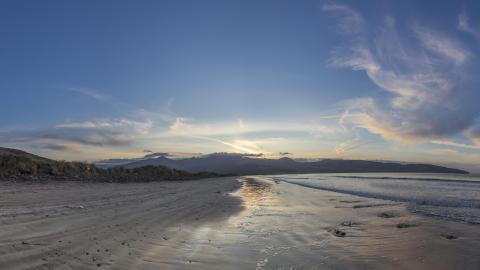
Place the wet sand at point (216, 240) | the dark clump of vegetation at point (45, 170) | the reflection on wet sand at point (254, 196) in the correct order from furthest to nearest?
1. the dark clump of vegetation at point (45, 170)
2. the reflection on wet sand at point (254, 196)
3. the wet sand at point (216, 240)

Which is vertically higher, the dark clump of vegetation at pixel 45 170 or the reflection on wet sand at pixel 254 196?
the dark clump of vegetation at pixel 45 170

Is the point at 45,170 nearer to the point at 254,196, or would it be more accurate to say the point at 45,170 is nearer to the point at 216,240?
the point at 254,196

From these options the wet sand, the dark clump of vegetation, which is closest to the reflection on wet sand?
the wet sand

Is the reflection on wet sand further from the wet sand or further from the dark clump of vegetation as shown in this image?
the dark clump of vegetation

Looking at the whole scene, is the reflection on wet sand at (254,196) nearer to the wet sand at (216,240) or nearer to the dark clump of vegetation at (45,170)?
the wet sand at (216,240)

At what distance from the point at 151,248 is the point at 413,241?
6.12m

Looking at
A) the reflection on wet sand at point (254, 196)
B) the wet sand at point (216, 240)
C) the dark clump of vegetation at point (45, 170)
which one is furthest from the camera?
the dark clump of vegetation at point (45, 170)

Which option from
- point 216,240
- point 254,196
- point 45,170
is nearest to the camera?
point 216,240

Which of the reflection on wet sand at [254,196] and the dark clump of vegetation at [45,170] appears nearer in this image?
the reflection on wet sand at [254,196]

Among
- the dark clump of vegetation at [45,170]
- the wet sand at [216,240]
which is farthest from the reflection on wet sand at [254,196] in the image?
the dark clump of vegetation at [45,170]

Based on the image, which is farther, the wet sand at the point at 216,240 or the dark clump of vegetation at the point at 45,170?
the dark clump of vegetation at the point at 45,170

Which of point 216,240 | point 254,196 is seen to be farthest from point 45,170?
point 216,240

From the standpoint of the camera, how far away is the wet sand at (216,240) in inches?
254

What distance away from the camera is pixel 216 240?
874cm
